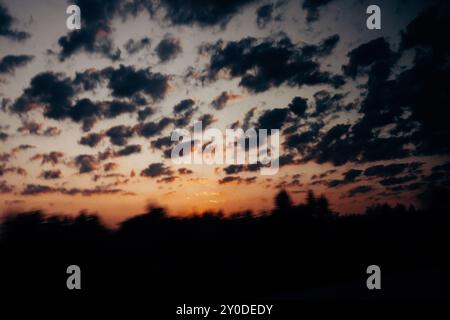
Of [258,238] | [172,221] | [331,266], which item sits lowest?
[331,266]

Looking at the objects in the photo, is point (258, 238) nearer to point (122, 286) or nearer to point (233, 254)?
point (233, 254)

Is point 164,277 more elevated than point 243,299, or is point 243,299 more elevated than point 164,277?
point 243,299

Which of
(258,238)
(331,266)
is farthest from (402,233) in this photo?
(258,238)

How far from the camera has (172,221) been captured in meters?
20.9

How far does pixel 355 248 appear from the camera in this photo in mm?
21156

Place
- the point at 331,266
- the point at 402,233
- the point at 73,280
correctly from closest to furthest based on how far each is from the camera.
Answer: the point at 73,280, the point at 331,266, the point at 402,233

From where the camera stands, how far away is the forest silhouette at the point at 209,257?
595 inches

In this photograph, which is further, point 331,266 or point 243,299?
point 331,266

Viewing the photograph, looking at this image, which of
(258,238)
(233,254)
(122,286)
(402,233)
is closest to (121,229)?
(122,286)

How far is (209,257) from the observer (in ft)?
56.5

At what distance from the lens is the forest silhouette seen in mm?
15111
